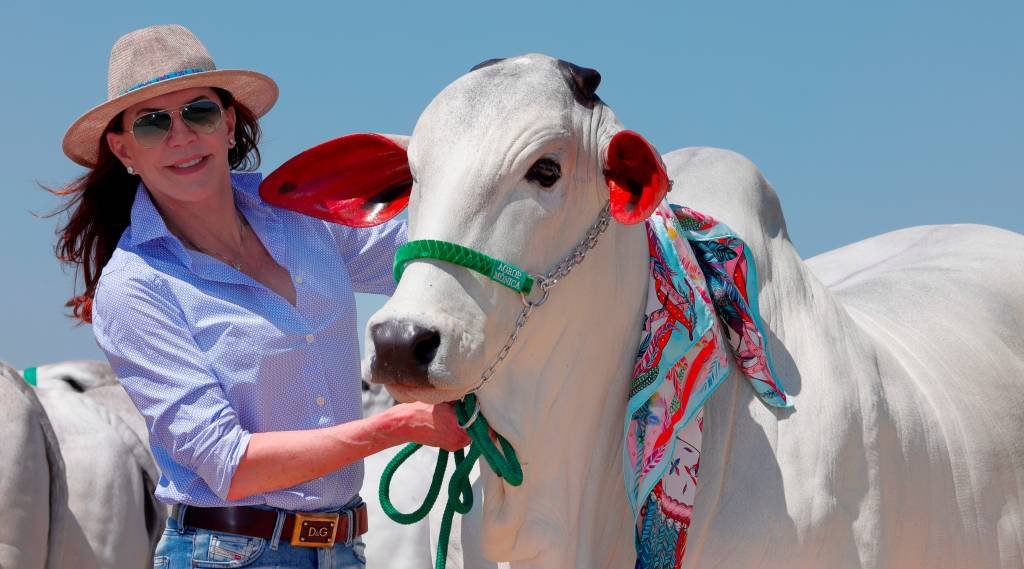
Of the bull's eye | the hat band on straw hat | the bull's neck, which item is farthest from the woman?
the bull's eye

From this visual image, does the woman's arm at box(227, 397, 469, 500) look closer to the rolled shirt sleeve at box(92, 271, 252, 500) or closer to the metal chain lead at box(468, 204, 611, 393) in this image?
the rolled shirt sleeve at box(92, 271, 252, 500)

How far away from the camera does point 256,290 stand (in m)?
3.40

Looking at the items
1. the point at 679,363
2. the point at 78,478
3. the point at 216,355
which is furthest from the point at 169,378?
the point at 78,478

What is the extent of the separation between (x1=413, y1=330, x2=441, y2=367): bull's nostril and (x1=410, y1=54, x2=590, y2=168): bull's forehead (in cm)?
40

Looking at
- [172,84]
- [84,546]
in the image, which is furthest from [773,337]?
[84,546]

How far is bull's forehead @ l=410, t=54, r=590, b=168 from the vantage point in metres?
2.77

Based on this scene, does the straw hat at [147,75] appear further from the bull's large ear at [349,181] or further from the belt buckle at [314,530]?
the belt buckle at [314,530]

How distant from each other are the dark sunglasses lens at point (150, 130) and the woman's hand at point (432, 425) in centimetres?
97

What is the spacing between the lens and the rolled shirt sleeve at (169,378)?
317 centimetres

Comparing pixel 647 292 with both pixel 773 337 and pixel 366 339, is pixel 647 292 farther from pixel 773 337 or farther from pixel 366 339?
pixel 366 339

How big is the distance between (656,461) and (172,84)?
1.55 metres

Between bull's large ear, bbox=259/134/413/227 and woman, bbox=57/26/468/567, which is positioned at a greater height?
bull's large ear, bbox=259/134/413/227

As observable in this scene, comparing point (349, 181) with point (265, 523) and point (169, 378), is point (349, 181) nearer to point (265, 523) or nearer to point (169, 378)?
point (169, 378)

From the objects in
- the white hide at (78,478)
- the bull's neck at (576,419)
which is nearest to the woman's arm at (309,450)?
the bull's neck at (576,419)
